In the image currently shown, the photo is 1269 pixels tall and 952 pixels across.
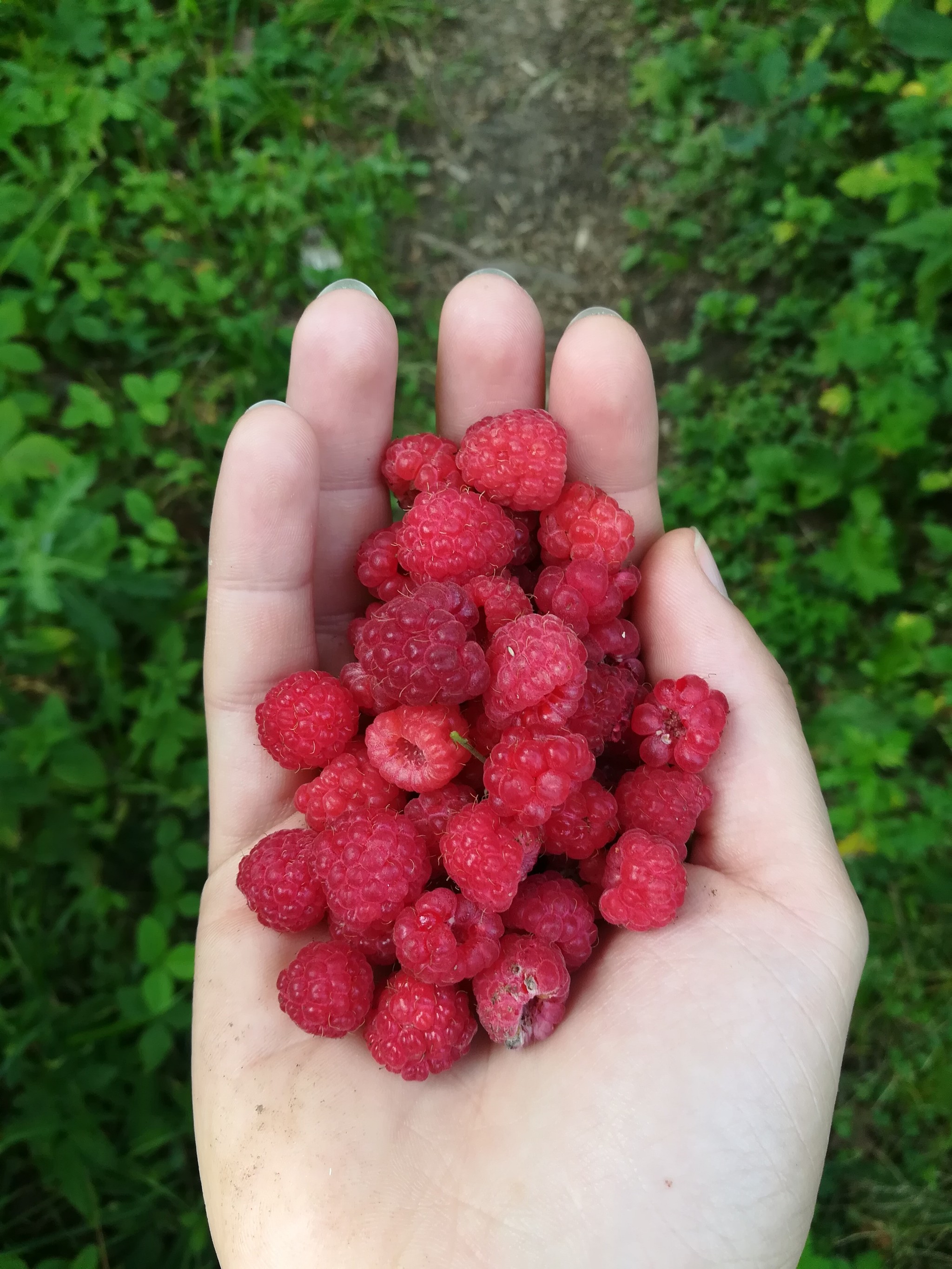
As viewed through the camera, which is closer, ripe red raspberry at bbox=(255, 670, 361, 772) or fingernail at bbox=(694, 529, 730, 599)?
ripe red raspberry at bbox=(255, 670, 361, 772)

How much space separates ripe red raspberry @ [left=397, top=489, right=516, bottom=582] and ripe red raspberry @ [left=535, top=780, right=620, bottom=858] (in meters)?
0.52

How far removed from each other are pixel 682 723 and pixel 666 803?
166mm

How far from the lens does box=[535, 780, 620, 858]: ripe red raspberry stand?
1.95 m

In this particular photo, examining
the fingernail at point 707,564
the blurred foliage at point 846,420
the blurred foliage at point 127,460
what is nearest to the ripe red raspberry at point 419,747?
the fingernail at point 707,564

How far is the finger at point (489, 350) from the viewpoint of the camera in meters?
2.35

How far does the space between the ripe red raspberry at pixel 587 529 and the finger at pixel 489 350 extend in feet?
1.22

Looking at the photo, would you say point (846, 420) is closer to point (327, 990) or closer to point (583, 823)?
point (583, 823)

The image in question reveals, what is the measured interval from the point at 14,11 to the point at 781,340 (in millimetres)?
3063

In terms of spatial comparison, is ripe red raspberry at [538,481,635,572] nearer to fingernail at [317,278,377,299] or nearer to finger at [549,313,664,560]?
finger at [549,313,664,560]

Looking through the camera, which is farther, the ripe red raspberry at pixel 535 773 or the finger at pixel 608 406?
the finger at pixel 608 406

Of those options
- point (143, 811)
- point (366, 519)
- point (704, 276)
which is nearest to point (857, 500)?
point (704, 276)

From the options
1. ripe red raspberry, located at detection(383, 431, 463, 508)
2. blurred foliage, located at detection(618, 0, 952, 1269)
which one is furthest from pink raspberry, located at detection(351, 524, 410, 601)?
blurred foliage, located at detection(618, 0, 952, 1269)

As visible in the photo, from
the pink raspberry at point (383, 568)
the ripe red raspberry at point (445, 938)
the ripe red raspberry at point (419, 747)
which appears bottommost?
the ripe red raspberry at point (445, 938)

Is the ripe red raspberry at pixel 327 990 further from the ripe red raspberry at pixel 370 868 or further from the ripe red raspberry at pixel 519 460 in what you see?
the ripe red raspberry at pixel 519 460
